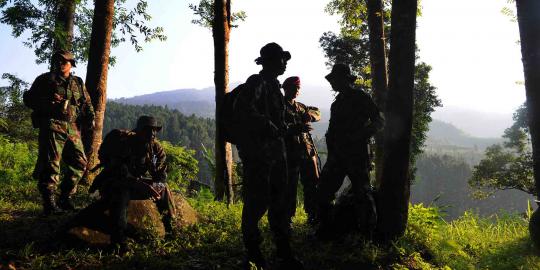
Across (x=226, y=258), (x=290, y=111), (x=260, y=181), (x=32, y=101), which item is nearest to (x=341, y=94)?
(x=290, y=111)

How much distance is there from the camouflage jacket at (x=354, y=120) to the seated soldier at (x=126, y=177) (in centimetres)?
254

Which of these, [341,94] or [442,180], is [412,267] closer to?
[341,94]

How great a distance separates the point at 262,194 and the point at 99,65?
6.50 m

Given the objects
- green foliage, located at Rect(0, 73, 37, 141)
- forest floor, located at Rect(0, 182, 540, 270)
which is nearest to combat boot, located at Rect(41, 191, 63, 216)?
forest floor, located at Rect(0, 182, 540, 270)

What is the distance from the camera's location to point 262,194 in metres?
4.14

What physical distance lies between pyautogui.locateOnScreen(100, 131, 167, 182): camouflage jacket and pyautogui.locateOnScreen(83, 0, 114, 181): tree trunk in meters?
3.88

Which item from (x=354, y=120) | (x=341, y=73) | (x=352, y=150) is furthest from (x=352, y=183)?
(x=341, y=73)

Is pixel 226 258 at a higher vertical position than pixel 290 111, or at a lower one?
lower

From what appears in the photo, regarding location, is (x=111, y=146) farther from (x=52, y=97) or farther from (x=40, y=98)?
(x=40, y=98)

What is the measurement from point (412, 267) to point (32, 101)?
5.92 m

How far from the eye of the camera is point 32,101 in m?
5.98

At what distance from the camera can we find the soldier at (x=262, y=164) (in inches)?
162

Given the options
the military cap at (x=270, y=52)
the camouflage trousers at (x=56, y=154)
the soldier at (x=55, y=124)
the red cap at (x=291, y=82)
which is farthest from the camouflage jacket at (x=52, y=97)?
the military cap at (x=270, y=52)

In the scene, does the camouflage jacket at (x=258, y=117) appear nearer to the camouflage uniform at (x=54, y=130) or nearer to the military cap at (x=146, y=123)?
the military cap at (x=146, y=123)
